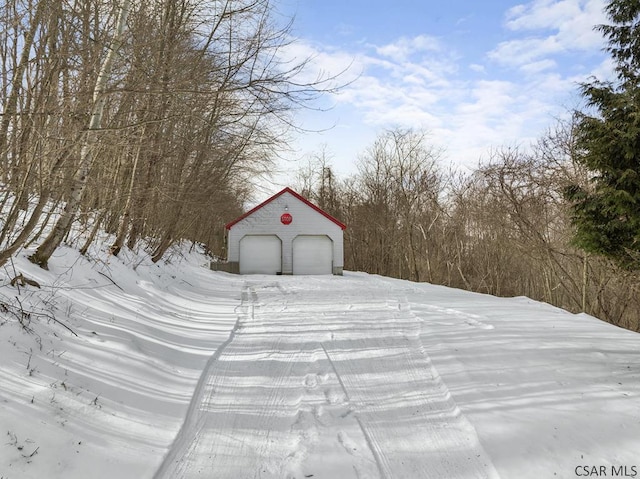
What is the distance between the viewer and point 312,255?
23.3 metres

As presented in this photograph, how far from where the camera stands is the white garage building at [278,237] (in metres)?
23.0

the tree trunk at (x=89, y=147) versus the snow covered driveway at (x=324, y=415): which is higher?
the tree trunk at (x=89, y=147)


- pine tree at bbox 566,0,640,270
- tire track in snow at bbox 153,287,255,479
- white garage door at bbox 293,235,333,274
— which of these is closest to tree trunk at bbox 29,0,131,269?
tire track in snow at bbox 153,287,255,479

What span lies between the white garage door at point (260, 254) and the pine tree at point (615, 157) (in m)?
18.6

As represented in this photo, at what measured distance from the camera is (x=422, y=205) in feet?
96.5

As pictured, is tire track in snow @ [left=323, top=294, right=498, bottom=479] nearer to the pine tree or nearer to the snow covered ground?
the snow covered ground

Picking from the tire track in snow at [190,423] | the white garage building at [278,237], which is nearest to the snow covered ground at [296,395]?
the tire track in snow at [190,423]

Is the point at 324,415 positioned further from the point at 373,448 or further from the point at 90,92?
the point at 90,92

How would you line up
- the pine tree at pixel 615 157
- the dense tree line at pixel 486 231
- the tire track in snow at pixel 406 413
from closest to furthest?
the tire track in snow at pixel 406 413, the pine tree at pixel 615 157, the dense tree line at pixel 486 231

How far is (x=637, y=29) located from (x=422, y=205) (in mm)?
24681

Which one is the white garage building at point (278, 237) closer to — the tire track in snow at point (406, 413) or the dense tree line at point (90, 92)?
the dense tree line at point (90, 92)

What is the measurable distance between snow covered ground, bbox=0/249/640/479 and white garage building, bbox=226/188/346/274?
1569 centimetres

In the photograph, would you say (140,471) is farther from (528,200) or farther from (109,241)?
(528,200)

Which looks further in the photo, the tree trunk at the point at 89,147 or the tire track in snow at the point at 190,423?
the tree trunk at the point at 89,147
